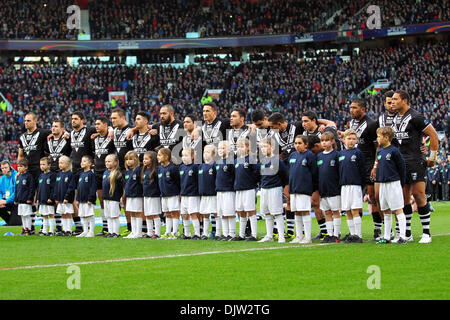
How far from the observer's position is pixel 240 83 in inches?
2110

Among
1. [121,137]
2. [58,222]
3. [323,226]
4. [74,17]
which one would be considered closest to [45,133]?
[58,222]

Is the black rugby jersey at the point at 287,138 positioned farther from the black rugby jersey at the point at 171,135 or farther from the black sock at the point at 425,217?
the black sock at the point at 425,217

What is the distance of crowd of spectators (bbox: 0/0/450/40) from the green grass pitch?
45043 millimetres

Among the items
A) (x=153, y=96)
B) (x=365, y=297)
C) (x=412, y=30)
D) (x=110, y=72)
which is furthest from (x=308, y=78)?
(x=365, y=297)

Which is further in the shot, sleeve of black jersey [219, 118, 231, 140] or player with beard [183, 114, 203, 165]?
sleeve of black jersey [219, 118, 231, 140]

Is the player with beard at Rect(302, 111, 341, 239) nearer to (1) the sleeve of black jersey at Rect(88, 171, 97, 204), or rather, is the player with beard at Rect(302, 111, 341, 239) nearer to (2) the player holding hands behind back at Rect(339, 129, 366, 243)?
(2) the player holding hands behind back at Rect(339, 129, 366, 243)

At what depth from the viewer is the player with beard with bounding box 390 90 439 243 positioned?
11.7 metres

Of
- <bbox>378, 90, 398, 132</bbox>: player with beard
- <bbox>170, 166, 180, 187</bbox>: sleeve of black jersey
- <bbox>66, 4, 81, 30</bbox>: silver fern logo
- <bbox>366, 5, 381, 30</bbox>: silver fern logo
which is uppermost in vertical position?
<bbox>66, 4, 81, 30</bbox>: silver fern logo

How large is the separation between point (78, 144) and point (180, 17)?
150ft

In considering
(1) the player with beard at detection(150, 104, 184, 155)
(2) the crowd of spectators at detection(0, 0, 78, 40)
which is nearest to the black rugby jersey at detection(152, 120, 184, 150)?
(1) the player with beard at detection(150, 104, 184, 155)

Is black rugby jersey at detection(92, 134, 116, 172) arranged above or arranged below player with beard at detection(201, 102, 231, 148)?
below

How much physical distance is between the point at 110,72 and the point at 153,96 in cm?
505

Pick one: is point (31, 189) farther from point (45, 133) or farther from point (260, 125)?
point (260, 125)

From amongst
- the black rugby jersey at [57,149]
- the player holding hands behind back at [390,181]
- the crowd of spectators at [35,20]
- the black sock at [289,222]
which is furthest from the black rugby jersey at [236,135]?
the crowd of spectators at [35,20]
